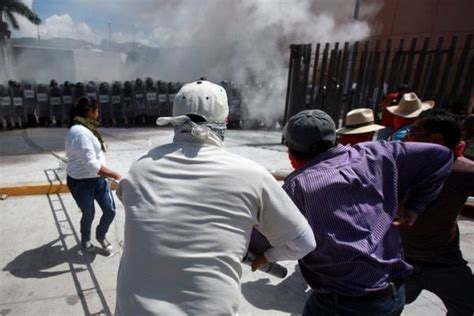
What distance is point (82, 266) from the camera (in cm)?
297

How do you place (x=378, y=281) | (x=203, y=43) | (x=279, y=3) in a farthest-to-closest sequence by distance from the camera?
1. (x=203, y=43)
2. (x=279, y=3)
3. (x=378, y=281)

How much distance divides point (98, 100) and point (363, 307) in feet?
33.8

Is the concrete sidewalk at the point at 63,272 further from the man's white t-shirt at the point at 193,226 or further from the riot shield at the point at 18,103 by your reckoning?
the riot shield at the point at 18,103

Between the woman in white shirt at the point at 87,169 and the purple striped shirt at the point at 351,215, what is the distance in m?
1.87

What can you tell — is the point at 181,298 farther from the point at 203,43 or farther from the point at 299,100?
the point at 203,43

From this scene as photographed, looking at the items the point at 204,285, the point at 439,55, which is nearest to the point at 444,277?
the point at 204,285

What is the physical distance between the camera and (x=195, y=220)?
1.15 metres

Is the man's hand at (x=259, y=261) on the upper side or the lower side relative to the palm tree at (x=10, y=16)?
lower

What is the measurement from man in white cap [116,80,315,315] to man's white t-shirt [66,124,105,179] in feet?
5.67

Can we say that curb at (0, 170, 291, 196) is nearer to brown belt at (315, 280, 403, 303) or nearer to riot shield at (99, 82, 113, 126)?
brown belt at (315, 280, 403, 303)

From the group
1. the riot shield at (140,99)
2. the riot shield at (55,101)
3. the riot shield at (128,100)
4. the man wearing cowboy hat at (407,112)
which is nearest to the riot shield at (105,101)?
the riot shield at (128,100)

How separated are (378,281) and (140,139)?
7484 mm

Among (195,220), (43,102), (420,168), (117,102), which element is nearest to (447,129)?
(420,168)

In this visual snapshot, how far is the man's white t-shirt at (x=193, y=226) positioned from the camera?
44.8 inches
